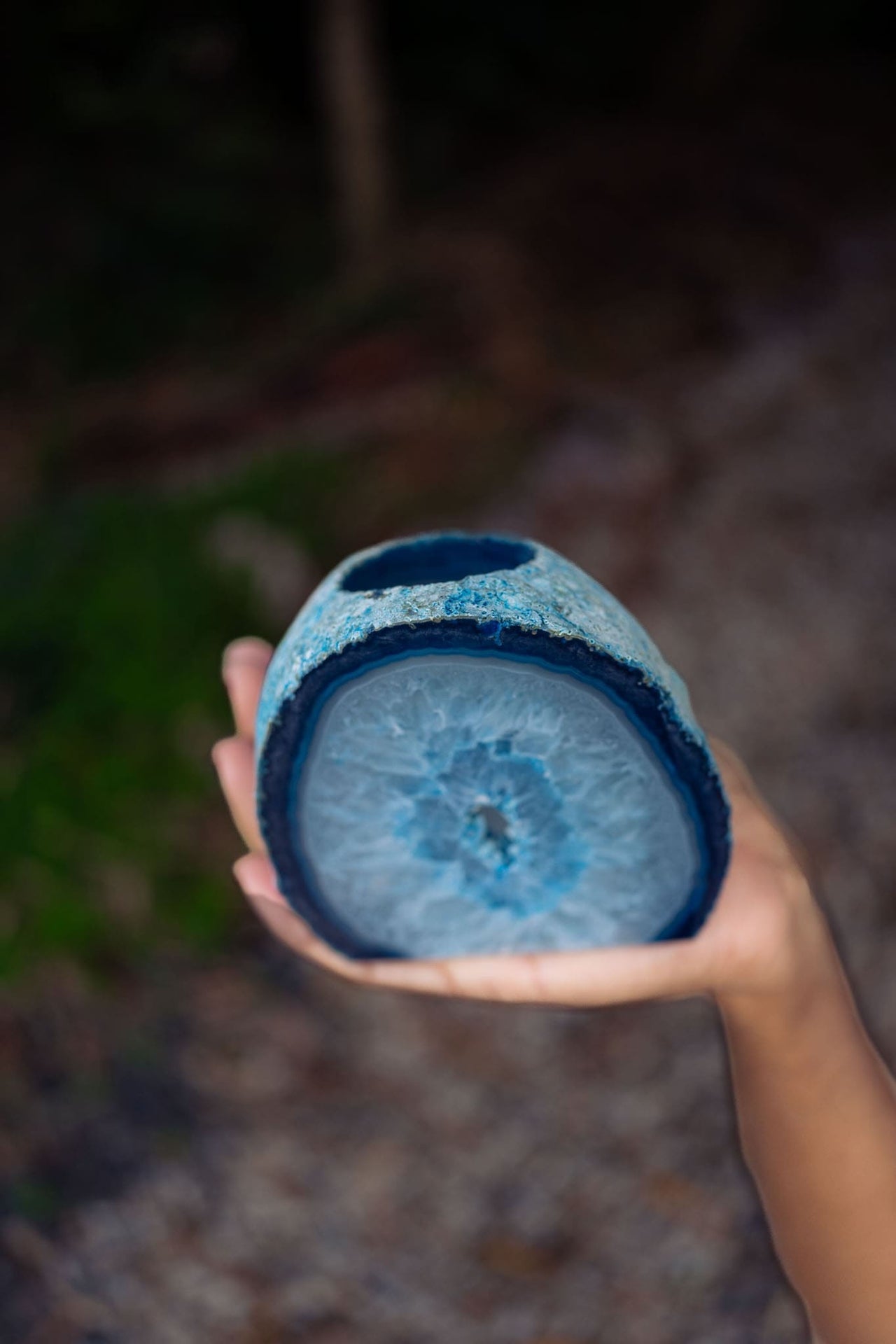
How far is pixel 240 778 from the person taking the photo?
191 centimetres

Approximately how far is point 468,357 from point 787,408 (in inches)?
68.2

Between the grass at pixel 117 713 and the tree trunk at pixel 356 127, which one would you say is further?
the tree trunk at pixel 356 127

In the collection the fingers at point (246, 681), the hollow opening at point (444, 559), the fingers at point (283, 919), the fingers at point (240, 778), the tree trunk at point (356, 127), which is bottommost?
the fingers at point (283, 919)

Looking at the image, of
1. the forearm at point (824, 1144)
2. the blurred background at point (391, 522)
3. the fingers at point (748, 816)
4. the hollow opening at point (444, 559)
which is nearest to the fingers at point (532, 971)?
the forearm at point (824, 1144)

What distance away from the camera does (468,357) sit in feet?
18.3

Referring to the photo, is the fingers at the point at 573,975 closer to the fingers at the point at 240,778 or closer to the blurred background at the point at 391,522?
the fingers at the point at 240,778

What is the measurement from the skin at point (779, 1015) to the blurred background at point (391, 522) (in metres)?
1.17

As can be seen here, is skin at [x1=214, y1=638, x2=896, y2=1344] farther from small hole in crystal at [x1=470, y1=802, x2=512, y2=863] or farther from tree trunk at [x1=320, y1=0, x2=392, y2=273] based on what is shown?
tree trunk at [x1=320, y1=0, x2=392, y2=273]

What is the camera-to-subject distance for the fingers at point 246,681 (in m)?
1.97

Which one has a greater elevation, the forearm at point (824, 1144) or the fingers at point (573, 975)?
the fingers at point (573, 975)

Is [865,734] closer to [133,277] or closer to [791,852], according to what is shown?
[791,852]

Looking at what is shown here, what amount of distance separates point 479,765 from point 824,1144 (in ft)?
2.42

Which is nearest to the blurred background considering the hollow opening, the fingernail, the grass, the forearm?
the grass

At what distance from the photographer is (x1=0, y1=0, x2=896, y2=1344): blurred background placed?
2.66 m
